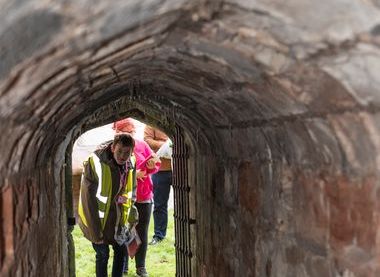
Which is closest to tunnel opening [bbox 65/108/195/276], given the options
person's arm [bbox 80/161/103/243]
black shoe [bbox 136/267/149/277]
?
person's arm [bbox 80/161/103/243]

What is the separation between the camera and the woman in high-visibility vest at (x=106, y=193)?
4.45m

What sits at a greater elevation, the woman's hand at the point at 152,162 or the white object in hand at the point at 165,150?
the white object in hand at the point at 165,150

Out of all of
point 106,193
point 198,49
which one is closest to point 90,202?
point 106,193

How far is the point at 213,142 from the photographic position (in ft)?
10.7

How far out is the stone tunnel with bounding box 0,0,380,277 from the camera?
1.19 metres

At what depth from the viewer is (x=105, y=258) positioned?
4746 millimetres

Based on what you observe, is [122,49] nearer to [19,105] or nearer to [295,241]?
[19,105]

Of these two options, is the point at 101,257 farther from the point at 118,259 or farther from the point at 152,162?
the point at 152,162

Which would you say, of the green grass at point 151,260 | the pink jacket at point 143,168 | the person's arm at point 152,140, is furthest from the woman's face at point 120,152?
the person's arm at point 152,140

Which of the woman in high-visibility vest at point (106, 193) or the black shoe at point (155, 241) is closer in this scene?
the woman in high-visibility vest at point (106, 193)

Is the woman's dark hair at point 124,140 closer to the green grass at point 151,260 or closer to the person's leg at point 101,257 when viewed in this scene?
the person's leg at point 101,257

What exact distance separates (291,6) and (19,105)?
68 centimetres

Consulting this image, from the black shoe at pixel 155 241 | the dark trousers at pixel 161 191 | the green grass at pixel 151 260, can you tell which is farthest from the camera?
the black shoe at pixel 155 241

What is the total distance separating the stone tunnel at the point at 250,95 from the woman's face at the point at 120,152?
5.09ft
